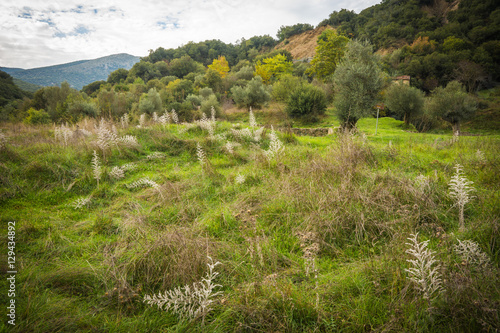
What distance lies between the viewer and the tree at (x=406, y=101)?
74.8 feet

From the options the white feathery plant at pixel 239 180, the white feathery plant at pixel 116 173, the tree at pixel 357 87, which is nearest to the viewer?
the white feathery plant at pixel 239 180

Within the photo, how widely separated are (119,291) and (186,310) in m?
0.82

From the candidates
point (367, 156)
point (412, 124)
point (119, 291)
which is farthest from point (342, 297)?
point (412, 124)

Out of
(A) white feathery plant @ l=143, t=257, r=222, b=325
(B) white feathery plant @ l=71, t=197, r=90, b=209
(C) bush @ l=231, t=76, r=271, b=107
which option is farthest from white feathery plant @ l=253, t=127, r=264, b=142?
(C) bush @ l=231, t=76, r=271, b=107

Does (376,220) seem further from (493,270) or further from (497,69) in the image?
(497,69)

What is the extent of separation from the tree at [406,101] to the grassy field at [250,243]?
21.3 m

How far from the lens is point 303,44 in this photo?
84.7m

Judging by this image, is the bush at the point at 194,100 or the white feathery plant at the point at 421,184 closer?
the white feathery plant at the point at 421,184

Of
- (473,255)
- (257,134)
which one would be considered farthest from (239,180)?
(257,134)

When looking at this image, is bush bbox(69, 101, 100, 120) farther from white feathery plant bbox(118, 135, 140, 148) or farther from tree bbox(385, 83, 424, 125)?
tree bbox(385, 83, 424, 125)

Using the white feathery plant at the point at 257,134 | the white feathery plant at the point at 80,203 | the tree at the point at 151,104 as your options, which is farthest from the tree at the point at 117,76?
the white feathery plant at the point at 80,203

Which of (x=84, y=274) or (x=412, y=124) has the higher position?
(x=412, y=124)

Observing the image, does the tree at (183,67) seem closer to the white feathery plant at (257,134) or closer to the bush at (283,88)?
the bush at (283,88)

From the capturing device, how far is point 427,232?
9.94 ft
